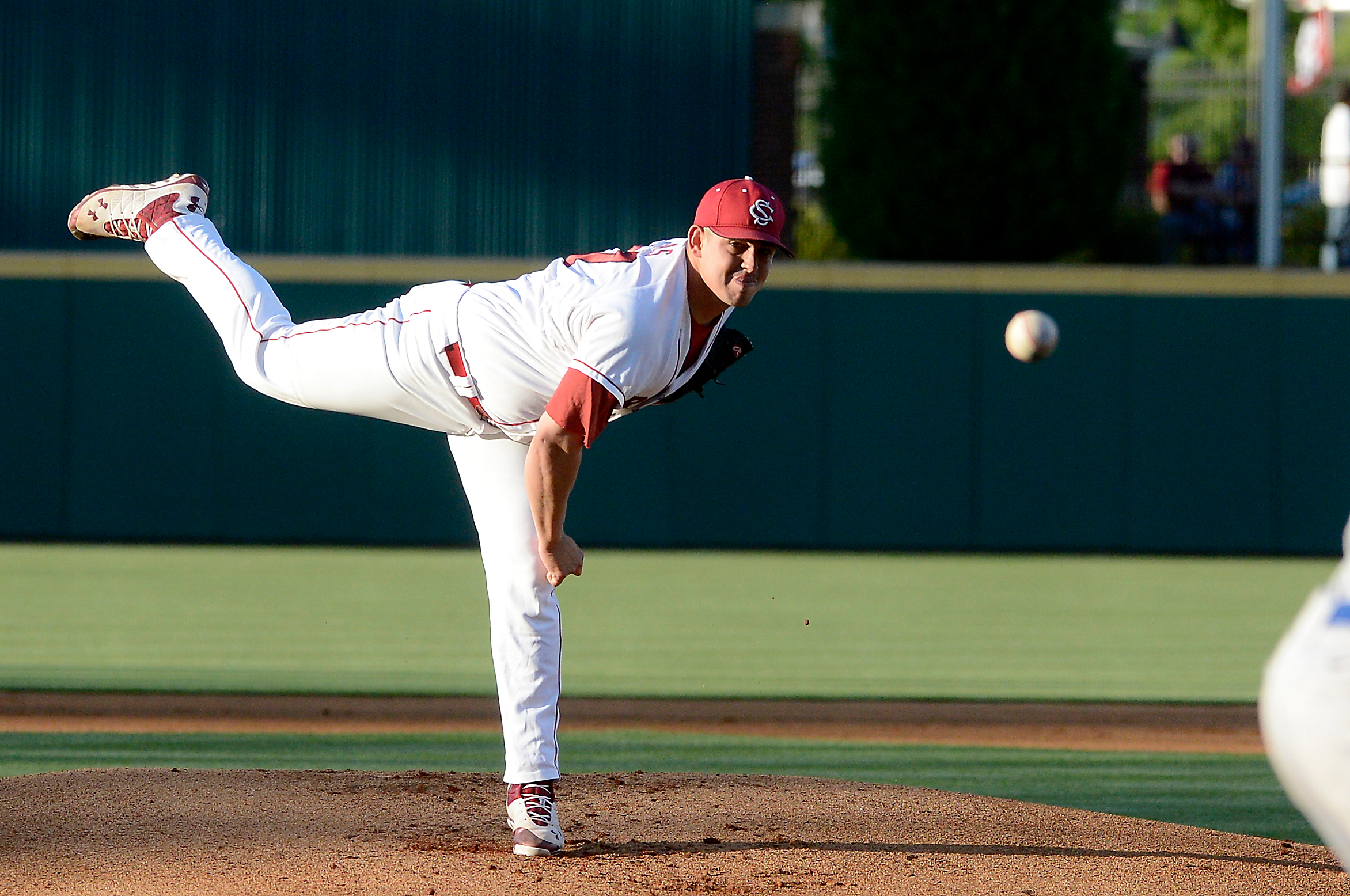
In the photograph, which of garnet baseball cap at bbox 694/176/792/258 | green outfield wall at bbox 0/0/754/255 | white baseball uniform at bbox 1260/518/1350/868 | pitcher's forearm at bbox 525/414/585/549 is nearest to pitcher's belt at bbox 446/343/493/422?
pitcher's forearm at bbox 525/414/585/549

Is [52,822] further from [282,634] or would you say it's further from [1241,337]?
[1241,337]

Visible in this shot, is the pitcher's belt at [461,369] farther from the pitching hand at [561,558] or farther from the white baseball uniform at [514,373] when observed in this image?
the pitching hand at [561,558]

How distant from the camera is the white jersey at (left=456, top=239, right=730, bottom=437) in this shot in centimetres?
377


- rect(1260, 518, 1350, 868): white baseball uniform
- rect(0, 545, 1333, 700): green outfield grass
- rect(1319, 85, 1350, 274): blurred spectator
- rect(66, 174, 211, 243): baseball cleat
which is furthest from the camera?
rect(1319, 85, 1350, 274): blurred spectator

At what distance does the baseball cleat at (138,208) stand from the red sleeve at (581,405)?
6.11 feet

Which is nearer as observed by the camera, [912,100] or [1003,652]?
[1003,652]

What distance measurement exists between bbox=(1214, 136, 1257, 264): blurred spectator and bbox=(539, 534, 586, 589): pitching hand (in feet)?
39.8

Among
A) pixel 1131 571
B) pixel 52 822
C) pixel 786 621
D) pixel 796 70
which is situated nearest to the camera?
pixel 52 822

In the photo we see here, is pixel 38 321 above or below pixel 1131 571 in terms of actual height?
above

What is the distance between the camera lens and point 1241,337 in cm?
1244

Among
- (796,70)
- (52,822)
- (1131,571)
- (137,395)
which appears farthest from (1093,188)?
(52,822)

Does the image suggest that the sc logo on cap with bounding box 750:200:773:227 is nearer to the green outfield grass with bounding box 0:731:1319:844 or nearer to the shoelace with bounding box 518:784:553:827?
the shoelace with bounding box 518:784:553:827

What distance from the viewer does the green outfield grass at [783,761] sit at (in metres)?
5.52

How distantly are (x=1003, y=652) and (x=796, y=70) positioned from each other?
37.2 ft
